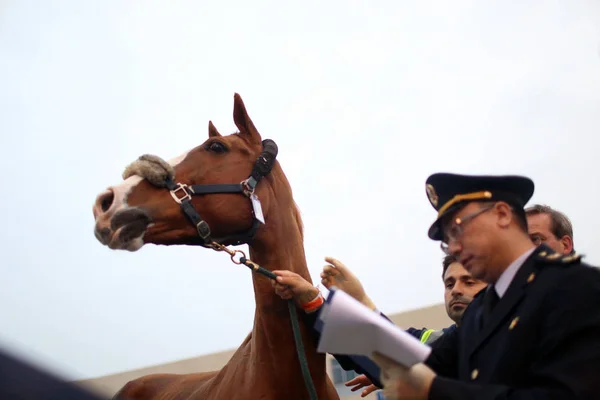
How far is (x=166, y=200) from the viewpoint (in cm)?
378

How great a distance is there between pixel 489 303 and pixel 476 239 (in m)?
0.26

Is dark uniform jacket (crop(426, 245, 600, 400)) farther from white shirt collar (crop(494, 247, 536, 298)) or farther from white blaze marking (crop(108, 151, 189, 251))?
white blaze marking (crop(108, 151, 189, 251))

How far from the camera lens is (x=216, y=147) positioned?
4.08 metres

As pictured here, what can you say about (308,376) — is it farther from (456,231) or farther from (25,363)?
(25,363)

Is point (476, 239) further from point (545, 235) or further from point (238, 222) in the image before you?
point (545, 235)

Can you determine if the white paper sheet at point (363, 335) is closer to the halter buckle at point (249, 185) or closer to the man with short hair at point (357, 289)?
the man with short hair at point (357, 289)

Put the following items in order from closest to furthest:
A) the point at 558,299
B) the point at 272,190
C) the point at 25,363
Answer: the point at 25,363
the point at 558,299
the point at 272,190

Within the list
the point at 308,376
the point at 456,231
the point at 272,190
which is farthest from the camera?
the point at 272,190

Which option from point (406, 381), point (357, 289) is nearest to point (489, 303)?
point (406, 381)

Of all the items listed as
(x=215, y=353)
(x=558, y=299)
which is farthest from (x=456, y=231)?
(x=215, y=353)

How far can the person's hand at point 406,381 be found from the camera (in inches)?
79.6

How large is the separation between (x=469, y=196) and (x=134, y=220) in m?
2.08

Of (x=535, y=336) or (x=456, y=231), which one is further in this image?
(x=456, y=231)

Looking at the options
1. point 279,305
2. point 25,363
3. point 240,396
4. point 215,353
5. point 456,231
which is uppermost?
point 25,363
